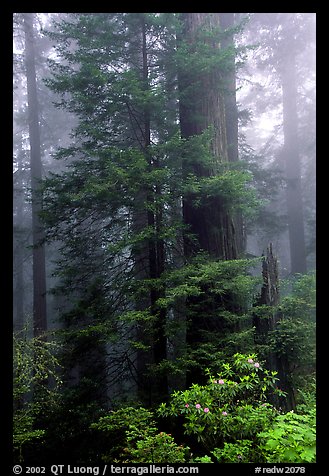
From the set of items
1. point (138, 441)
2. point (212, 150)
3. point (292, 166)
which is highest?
point (292, 166)

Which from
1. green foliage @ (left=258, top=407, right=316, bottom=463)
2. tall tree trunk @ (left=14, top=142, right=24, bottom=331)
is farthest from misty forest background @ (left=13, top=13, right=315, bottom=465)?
tall tree trunk @ (left=14, top=142, right=24, bottom=331)

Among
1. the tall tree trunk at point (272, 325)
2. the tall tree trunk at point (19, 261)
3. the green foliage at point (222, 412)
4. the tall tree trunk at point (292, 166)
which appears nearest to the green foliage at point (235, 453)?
the green foliage at point (222, 412)

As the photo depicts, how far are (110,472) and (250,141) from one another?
20.9 metres

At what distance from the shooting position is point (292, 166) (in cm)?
1522

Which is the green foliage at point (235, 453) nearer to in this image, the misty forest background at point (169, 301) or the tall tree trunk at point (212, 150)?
the misty forest background at point (169, 301)

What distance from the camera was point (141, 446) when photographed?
11.8 ft

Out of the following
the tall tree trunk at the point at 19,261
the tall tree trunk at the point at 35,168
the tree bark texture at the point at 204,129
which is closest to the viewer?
the tree bark texture at the point at 204,129

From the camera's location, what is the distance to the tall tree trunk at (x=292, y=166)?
14312mm

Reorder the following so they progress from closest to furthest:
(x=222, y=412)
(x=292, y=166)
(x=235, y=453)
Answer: (x=235, y=453) → (x=222, y=412) → (x=292, y=166)

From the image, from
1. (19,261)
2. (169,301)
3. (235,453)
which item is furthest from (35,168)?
Answer: (235,453)


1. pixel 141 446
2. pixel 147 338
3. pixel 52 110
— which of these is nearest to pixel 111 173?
pixel 147 338

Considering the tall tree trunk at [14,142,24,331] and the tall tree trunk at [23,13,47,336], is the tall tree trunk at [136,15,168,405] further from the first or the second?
the tall tree trunk at [14,142,24,331]

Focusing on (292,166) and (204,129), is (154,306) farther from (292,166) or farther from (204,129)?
(292,166)
